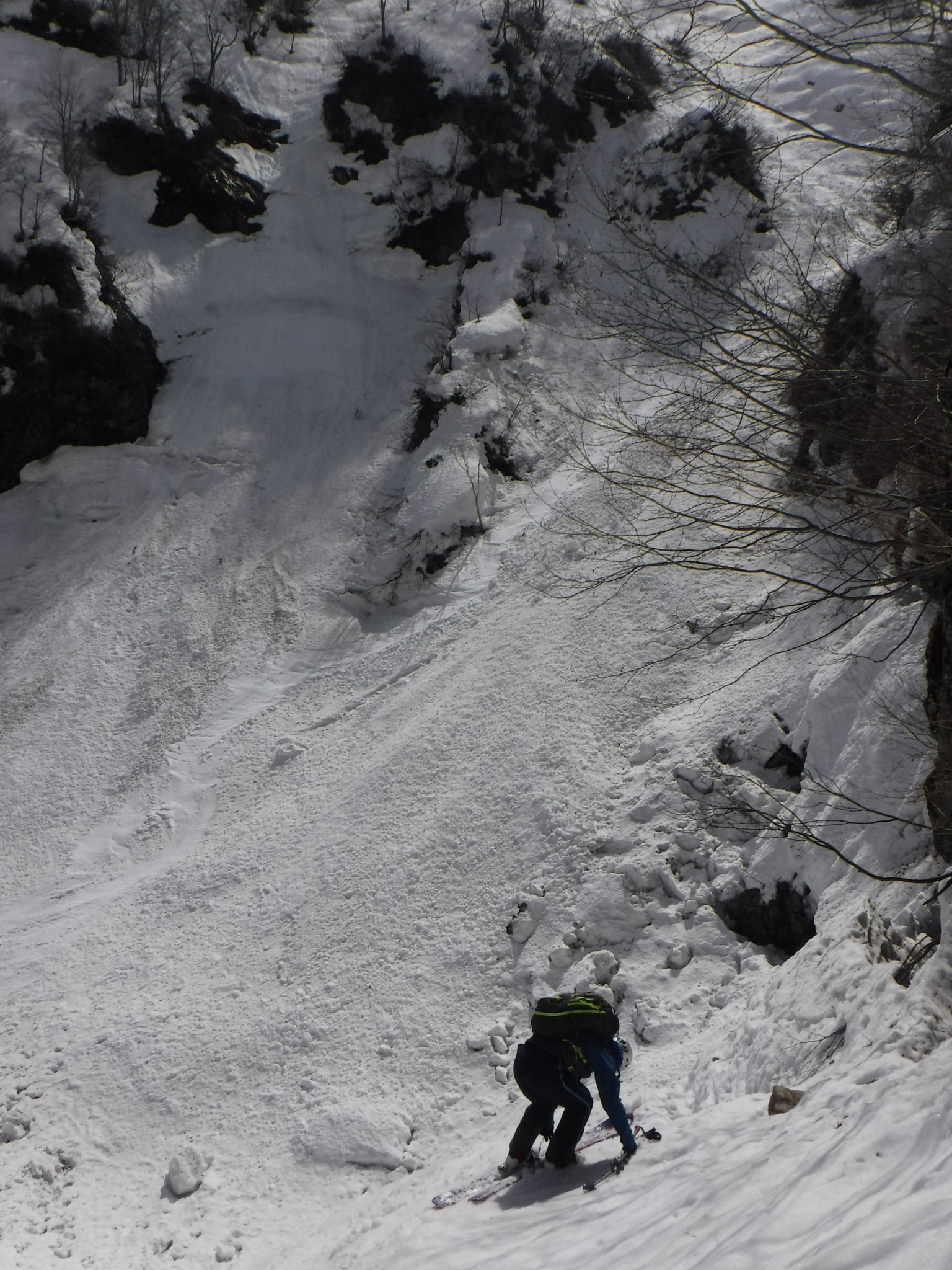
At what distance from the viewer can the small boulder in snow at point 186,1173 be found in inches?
315

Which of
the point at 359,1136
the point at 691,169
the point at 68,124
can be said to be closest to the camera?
the point at 359,1136

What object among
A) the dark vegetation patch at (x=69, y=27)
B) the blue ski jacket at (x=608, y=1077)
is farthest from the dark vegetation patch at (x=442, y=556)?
the dark vegetation patch at (x=69, y=27)

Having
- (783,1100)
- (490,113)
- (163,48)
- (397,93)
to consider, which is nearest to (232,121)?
(163,48)

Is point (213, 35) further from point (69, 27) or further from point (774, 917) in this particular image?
point (774, 917)

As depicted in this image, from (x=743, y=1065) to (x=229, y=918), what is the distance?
7.68 metres

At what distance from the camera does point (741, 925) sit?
870 centimetres

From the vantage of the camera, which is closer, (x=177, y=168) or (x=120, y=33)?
(x=177, y=168)

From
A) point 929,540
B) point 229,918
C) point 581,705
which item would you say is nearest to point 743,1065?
point 929,540

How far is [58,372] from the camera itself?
2128 centimetres

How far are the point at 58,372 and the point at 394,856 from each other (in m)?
16.9

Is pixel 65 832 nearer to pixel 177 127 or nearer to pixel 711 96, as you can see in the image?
pixel 711 96

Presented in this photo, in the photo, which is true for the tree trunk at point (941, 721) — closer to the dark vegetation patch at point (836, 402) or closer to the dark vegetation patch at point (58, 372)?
the dark vegetation patch at point (836, 402)

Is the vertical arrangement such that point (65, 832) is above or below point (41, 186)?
below

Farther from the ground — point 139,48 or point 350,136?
point 139,48
